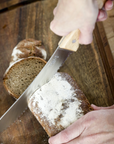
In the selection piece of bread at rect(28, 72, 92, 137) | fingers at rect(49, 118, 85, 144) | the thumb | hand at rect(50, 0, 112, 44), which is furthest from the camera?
piece of bread at rect(28, 72, 92, 137)

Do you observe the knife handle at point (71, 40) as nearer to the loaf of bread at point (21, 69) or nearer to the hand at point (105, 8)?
the hand at point (105, 8)

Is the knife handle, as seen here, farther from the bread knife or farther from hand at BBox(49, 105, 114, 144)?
hand at BBox(49, 105, 114, 144)

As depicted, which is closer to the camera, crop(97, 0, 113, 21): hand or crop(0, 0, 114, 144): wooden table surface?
crop(97, 0, 113, 21): hand

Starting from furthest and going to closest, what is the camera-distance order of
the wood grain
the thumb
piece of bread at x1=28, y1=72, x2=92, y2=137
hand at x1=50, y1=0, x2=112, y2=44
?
the wood grain
piece of bread at x1=28, y1=72, x2=92, y2=137
the thumb
hand at x1=50, y1=0, x2=112, y2=44

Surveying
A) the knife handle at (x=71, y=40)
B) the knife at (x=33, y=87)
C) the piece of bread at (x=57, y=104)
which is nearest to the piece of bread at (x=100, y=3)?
the knife handle at (x=71, y=40)

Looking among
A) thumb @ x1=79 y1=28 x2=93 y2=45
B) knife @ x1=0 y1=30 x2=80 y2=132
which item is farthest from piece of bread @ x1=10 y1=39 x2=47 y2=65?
thumb @ x1=79 y1=28 x2=93 y2=45

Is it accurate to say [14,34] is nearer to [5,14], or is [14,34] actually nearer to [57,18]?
[5,14]

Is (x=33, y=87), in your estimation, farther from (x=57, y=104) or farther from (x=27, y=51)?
(x=27, y=51)

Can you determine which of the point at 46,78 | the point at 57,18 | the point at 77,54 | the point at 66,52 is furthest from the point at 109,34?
the point at 57,18
